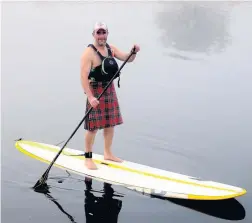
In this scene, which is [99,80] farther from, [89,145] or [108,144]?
[108,144]

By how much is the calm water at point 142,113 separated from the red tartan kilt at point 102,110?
922 mm

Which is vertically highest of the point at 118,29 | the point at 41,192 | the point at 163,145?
the point at 118,29

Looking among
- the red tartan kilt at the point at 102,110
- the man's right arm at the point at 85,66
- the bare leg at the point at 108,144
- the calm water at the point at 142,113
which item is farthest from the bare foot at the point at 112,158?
the man's right arm at the point at 85,66

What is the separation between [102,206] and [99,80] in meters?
1.87

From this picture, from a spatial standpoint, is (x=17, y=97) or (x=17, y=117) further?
(x=17, y=97)

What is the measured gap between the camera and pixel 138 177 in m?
6.80

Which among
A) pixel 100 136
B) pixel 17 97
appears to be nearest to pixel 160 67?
pixel 17 97

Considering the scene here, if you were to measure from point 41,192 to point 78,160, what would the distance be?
1.09 m

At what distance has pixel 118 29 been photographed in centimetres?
2141

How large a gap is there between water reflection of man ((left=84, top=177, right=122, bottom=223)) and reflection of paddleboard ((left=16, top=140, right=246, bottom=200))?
37 cm

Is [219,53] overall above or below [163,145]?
above

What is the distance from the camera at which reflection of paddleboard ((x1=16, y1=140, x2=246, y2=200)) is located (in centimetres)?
613

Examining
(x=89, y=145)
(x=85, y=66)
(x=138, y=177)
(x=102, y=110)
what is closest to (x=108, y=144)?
(x=89, y=145)

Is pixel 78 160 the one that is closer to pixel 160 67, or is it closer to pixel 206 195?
pixel 206 195
